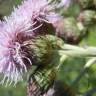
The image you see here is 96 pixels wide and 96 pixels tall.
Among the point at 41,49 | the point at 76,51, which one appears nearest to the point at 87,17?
the point at 76,51

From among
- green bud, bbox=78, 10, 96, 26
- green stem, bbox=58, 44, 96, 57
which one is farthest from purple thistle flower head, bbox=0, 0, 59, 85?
green bud, bbox=78, 10, 96, 26

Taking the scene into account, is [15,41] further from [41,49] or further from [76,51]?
[76,51]

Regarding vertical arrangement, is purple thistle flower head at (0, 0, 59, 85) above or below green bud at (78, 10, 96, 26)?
below

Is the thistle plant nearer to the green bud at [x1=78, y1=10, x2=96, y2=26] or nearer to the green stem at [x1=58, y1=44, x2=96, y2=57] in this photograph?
the green stem at [x1=58, y1=44, x2=96, y2=57]

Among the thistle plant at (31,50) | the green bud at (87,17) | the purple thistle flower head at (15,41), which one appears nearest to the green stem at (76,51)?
the thistle plant at (31,50)

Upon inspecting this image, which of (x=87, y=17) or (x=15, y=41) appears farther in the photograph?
(x=87, y=17)

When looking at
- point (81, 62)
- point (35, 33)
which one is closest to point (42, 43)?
point (35, 33)

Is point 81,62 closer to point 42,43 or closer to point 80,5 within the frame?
point 80,5
